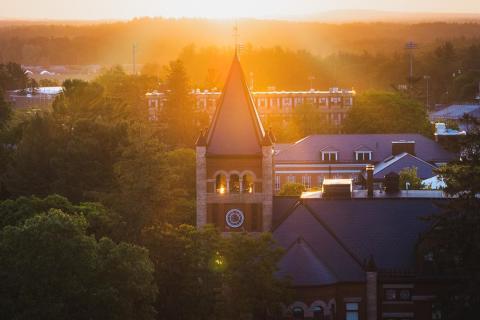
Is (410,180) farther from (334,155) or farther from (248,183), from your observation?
(248,183)

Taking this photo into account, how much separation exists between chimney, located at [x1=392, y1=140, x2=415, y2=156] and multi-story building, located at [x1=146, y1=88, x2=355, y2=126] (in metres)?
57.6

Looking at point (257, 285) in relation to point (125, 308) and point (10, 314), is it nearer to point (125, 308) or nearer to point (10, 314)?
point (125, 308)

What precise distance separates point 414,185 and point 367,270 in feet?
107

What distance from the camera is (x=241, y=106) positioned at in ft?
205

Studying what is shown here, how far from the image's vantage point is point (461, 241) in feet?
181

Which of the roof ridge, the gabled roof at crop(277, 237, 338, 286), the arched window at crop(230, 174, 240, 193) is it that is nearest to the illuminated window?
the gabled roof at crop(277, 237, 338, 286)

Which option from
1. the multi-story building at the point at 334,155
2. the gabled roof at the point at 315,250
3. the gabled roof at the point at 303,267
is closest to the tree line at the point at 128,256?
the gabled roof at the point at 303,267

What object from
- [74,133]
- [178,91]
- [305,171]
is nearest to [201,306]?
[74,133]

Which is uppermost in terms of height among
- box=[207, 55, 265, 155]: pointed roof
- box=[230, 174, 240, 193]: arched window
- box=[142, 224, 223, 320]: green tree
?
box=[207, 55, 265, 155]: pointed roof

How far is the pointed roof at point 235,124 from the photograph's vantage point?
202 ft

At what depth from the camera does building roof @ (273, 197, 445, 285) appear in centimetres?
5900

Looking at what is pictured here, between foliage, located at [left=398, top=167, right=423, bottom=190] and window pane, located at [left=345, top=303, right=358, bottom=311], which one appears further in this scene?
foliage, located at [left=398, top=167, right=423, bottom=190]

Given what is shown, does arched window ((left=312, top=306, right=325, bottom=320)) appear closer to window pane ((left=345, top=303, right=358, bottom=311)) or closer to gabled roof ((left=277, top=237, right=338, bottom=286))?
gabled roof ((left=277, top=237, right=338, bottom=286))

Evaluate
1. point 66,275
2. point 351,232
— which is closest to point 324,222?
point 351,232
